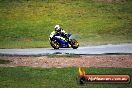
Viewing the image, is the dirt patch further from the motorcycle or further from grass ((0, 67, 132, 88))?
the motorcycle

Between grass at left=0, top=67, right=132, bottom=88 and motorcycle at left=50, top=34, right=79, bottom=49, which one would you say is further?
motorcycle at left=50, top=34, right=79, bottom=49

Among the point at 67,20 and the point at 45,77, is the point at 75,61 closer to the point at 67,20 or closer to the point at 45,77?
the point at 45,77

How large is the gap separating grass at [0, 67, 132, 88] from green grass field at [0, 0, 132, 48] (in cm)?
1742

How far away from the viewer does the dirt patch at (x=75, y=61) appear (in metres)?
21.7

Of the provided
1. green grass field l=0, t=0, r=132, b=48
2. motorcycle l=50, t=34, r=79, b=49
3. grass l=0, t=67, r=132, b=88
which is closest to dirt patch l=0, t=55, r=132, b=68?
grass l=0, t=67, r=132, b=88

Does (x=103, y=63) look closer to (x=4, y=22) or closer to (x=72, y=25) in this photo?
(x=72, y=25)

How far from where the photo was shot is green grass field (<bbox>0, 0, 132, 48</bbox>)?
136 ft

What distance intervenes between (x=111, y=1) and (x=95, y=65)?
33602 millimetres

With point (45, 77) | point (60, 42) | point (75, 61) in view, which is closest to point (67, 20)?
point (60, 42)

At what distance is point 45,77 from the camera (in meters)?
18.5

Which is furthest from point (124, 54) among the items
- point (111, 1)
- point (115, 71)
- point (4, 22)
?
point (111, 1)

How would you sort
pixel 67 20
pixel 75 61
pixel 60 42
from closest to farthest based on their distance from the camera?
pixel 75 61
pixel 60 42
pixel 67 20

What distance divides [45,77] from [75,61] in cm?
494

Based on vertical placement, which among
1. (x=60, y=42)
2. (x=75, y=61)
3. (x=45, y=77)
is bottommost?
(x=60, y=42)
